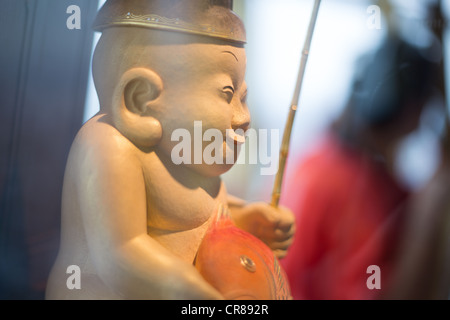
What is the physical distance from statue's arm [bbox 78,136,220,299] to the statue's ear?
0.18 feet

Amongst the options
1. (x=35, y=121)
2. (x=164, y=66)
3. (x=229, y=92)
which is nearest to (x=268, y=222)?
(x=229, y=92)

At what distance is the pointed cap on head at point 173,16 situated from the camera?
905mm

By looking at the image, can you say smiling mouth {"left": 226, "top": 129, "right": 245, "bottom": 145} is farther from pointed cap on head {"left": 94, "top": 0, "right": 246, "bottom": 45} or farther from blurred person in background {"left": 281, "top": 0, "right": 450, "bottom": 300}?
blurred person in background {"left": 281, "top": 0, "right": 450, "bottom": 300}

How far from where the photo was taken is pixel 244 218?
1210mm

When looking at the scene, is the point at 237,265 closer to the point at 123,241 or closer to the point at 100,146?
the point at 123,241

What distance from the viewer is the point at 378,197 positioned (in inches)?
57.5

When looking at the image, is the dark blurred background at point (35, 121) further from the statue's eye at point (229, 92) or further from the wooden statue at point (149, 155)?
the statue's eye at point (229, 92)

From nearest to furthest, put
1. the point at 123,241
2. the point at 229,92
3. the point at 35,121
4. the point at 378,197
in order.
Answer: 1. the point at 123,241
2. the point at 229,92
3. the point at 35,121
4. the point at 378,197

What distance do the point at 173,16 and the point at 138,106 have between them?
0.18 meters

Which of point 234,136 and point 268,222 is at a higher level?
point 234,136

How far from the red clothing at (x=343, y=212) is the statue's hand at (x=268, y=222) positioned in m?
0.26

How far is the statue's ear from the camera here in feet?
2.99
